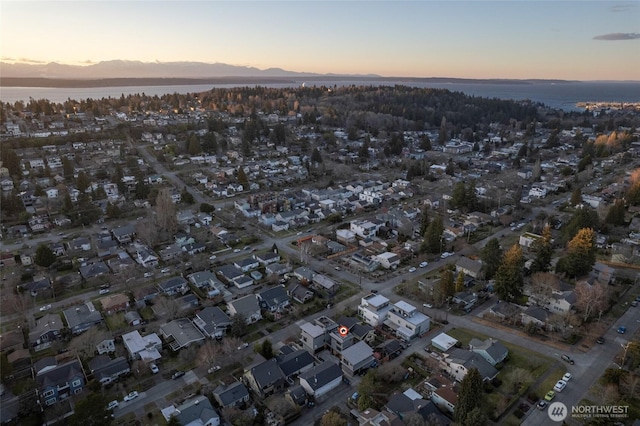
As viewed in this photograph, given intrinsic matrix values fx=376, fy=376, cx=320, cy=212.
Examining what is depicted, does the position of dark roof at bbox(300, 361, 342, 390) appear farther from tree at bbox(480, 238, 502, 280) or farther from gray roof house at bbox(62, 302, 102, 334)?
tree at bbox(480, 238, 502, 280)

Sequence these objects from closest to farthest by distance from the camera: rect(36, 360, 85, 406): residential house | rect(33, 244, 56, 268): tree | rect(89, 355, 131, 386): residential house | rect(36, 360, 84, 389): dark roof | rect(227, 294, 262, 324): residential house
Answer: rect(36, 360, 85, 406): residential house → rect(36, 360, 84, 389): dark roof → rect(89, 355, 131, 386): residential house → rect(227, 294, 262, 324): residential house → rect(33, 244, 56, 268): tree

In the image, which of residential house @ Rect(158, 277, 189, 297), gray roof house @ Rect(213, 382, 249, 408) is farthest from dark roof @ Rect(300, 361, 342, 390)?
residential house @ Rect(158, 277, 189, 297)

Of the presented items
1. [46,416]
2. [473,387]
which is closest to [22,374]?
[46,416]

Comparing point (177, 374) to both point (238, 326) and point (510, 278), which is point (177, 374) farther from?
point (510, 278)

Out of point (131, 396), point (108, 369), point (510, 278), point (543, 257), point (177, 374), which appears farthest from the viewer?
point (543, 257)

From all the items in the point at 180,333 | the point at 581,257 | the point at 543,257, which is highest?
the point at 581,257

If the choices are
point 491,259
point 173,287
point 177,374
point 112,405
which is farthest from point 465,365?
point 173,287
